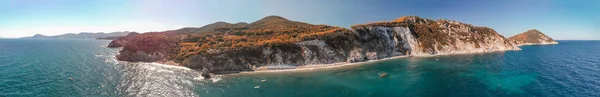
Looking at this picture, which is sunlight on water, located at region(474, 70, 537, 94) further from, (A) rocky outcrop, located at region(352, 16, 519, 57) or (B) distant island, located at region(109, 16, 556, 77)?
(A) rocky outcrop, located at region(352, 16, 519, 57)

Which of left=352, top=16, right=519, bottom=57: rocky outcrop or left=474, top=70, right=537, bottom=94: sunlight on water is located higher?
left=352, top=16, right=519, bottom=57: rocky outcrop

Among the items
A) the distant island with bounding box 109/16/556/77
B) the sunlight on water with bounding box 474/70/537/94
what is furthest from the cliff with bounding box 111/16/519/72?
the sunlight on water with bounding box 474/70/537/94

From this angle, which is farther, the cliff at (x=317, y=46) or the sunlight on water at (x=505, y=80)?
the cliff at (x=317, y=46)

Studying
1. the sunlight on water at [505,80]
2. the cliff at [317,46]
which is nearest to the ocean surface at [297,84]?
the sunlight on water at [505,80]

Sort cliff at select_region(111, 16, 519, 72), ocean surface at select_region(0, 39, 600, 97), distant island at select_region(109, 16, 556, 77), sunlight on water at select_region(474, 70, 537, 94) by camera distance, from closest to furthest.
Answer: ocean surface at select_region(0, 39, 600, 97), sunlight on water at select_region(474, 70, 537, 94), distant island at select_region(109, 16, 556, 77), cliff at select_region(111, 16, 519, 72)

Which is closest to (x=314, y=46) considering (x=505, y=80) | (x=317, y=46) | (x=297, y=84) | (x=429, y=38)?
(x=317, y=46)

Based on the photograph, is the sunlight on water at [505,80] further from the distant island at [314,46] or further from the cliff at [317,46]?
the distant island at [314,46]

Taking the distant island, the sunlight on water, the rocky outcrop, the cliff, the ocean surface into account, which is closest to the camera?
the ocean surface

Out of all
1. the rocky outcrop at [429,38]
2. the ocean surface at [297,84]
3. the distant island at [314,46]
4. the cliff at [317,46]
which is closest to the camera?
the ocean surface at [297,84]
